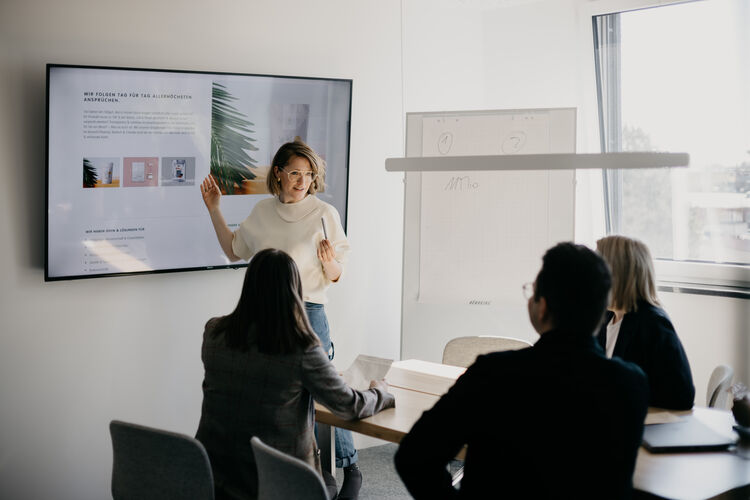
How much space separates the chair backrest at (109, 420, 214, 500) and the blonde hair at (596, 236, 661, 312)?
1.52 m

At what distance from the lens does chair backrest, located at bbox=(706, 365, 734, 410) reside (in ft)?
8.85

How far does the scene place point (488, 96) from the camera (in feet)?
14.0

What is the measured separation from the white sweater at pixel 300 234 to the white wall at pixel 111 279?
1.81 feet

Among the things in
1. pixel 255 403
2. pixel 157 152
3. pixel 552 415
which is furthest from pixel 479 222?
pixel 552 415

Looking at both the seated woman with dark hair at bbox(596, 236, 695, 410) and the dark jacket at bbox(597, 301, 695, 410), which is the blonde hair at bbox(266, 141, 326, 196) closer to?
the seated woman with dark hair at bbox(596, 236, 695, 410)

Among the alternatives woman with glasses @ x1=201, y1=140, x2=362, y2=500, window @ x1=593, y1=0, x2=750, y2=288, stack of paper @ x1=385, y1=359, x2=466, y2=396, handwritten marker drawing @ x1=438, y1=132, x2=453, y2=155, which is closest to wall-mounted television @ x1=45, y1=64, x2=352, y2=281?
woman with glasses @ x1=201, y1=140, x2=362, y2=500

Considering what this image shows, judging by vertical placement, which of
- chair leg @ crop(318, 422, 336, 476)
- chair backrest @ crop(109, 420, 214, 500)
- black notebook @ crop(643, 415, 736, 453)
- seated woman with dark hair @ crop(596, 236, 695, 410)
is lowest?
chair leg @ crop(318, 422, 336, 476)

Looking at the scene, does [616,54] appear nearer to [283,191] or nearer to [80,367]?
[283,191]

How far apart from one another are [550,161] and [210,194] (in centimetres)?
161

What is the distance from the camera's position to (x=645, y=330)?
96.7 inches

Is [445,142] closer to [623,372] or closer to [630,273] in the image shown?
[630,273]

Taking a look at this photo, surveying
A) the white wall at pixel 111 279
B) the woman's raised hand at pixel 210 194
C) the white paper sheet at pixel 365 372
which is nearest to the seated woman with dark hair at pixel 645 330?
the white paper sheet at pixel 365 372

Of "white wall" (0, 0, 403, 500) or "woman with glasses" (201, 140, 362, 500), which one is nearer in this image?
"white wall" (0, 0, 403, 500)

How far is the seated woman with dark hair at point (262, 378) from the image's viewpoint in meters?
2.12
